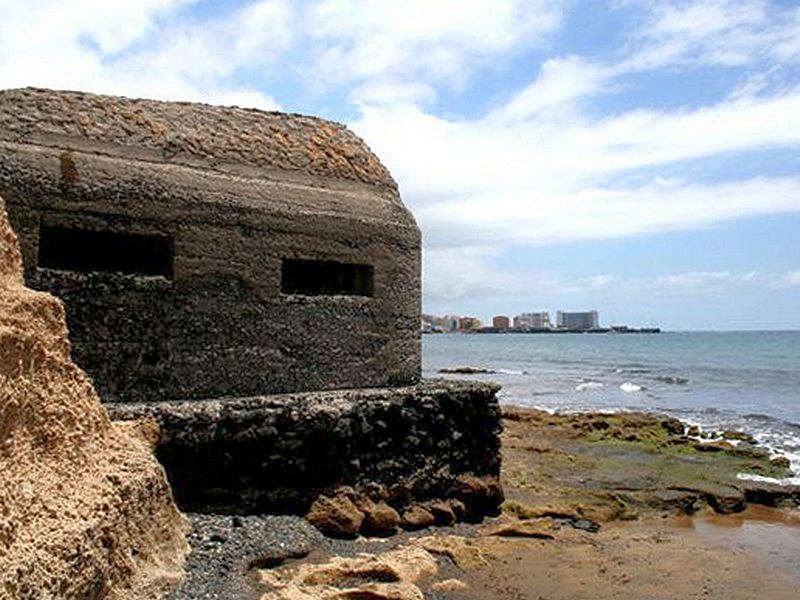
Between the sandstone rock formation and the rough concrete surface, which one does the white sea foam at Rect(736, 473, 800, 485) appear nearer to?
the rough concrete surface

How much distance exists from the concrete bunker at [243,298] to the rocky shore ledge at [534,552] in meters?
0.54

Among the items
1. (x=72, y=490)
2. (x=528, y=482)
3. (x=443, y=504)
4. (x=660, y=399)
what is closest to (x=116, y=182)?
(x=72, y=490)

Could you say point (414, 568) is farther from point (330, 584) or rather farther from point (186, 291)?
point (186, 291)

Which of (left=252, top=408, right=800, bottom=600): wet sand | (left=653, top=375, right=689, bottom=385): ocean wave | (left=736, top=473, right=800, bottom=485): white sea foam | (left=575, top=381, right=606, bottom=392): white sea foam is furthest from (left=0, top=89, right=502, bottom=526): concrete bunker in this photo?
(left=653, top=375, right=689, bottom=385): ocean wave

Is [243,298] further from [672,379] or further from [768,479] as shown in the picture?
[672,379]

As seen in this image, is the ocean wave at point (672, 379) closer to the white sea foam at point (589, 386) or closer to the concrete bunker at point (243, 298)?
the white sea foam at point (589, 386)

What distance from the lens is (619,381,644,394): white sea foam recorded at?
40.9 m

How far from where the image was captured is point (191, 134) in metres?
9.32

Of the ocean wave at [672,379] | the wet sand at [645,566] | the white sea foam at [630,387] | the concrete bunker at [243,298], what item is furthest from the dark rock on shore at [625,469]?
the ocean wave at [672,379]

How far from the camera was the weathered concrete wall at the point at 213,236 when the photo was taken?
8.21m

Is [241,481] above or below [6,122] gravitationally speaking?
below

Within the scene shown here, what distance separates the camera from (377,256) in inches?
406

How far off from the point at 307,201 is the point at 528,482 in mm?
6837

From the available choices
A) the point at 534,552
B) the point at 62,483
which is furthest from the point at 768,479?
the point at 62,483
